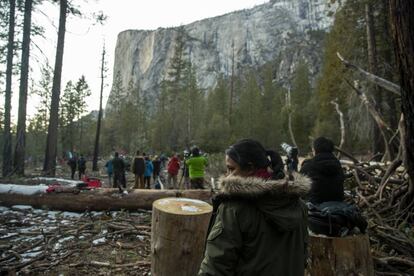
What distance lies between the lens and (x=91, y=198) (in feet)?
28.0

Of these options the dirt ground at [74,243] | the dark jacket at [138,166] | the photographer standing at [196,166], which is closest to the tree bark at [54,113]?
the dark jacket at [138,166]

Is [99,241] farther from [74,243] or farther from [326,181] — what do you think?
[326,181]

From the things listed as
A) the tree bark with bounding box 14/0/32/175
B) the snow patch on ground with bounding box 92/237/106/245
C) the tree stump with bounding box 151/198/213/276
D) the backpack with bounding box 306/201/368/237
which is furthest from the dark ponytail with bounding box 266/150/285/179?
the tree bark with bounding box 14/0/32/175

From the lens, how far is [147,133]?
55781mm

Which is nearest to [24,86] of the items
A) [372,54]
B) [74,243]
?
[74,243]

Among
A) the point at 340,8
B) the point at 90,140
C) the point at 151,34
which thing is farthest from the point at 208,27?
the point at 340,8

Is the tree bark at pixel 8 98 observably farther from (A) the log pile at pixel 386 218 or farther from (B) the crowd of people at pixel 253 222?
(B) the crowd of people at pixel 253 222

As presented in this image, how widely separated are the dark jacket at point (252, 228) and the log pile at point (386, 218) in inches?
113

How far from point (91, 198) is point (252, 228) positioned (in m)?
7.27

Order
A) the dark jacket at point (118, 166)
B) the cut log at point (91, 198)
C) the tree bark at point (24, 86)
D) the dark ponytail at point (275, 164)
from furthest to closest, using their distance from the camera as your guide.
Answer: the tree bark at point (24, 86), the dark jacket at point (118, 166), the cut log at point (91, 198), the dark ponytail at point (275, 164)

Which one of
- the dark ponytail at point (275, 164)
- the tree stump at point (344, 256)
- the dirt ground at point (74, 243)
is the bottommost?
the dirt ground at point (74, 243)

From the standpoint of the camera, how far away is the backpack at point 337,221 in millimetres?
3824

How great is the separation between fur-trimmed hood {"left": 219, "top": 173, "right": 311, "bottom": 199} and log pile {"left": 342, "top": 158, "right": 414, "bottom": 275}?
290 cm

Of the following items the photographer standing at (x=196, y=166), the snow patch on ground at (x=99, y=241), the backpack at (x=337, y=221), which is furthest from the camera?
the photographer standing at (x=196, y=166)
